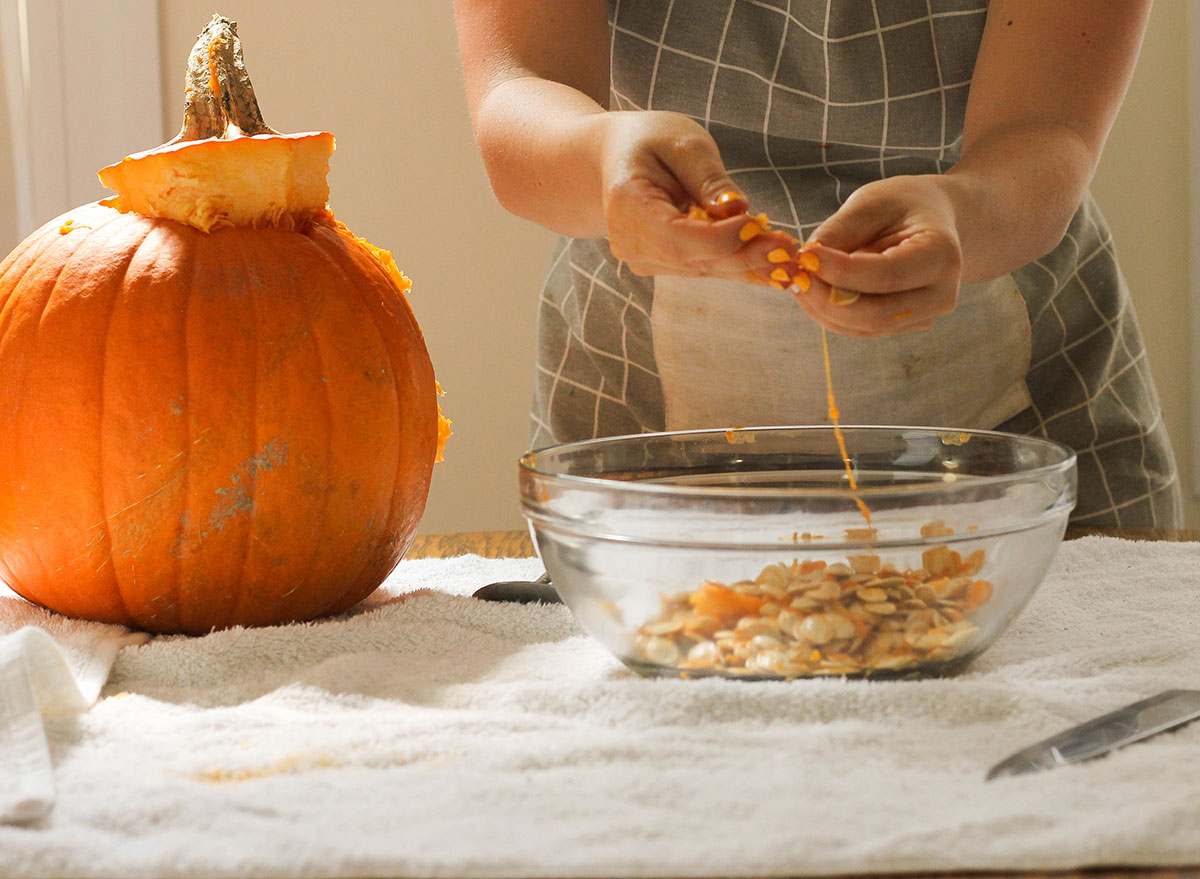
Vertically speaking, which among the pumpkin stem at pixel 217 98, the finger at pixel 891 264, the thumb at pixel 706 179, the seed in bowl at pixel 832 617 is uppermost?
the pumpkin stem at pixel 217 98

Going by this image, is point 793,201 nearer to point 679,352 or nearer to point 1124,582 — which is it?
point 679,352

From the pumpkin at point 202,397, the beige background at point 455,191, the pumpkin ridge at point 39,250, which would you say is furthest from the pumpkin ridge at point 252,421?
the beige background at point 455,191

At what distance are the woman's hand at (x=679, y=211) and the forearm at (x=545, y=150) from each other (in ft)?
0.31

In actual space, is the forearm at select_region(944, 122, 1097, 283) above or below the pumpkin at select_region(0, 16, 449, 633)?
above

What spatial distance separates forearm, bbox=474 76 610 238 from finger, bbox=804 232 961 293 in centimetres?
21

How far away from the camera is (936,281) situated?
667mm

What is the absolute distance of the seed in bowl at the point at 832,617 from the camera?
2.00 feet

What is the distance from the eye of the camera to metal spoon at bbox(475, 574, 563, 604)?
818 millimetres

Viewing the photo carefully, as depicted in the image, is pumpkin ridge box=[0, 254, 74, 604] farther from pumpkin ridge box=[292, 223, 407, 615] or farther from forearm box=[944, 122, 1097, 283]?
forearm box=[944, 122, 1097, 283]

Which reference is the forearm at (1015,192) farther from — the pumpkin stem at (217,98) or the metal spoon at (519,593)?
the pumpkin stem at (217,98)

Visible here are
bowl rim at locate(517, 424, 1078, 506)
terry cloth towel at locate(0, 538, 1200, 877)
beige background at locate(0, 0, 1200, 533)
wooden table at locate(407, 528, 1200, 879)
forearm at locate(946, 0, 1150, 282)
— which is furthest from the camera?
beige background at locate(0, 0, 1200, 533)

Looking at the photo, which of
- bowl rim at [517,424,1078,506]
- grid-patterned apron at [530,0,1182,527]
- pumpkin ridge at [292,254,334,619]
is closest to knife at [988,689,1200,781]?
bowl rim at [517,424,1078,506]

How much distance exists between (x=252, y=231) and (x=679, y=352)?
1.58 feet

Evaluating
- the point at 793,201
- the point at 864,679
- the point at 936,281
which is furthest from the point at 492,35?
the point at 864,679
